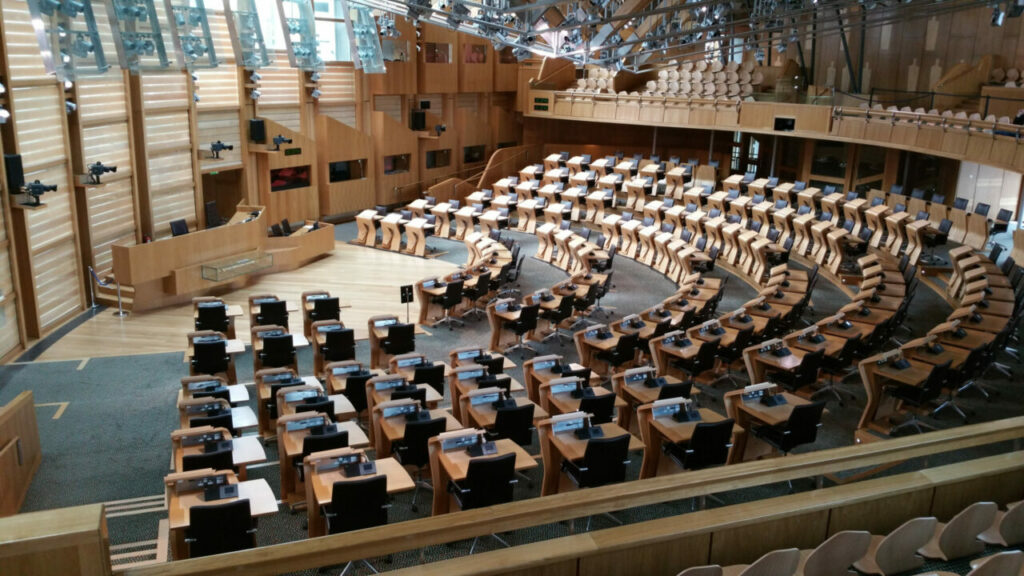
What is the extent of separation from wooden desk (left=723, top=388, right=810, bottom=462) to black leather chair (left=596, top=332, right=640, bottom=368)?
250cm

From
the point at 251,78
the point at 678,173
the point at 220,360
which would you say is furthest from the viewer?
the point at 678,173

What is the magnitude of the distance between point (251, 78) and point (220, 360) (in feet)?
33.2

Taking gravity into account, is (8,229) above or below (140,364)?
above

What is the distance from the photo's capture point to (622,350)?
36.3 ft

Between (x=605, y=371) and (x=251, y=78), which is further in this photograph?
(x=251, y=78)

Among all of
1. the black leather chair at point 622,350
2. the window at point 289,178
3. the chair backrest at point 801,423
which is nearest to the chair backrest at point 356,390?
the black leather chair at point 622,350

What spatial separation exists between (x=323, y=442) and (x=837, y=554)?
14.3 feet

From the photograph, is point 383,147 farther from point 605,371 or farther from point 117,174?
point 605,371


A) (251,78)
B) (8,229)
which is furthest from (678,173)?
(8,229)

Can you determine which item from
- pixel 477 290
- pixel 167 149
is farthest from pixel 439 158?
pixel 477 290

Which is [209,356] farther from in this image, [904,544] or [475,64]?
[475,64]

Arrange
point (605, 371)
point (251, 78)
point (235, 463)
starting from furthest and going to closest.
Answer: point (251, 78) → point (605, 371) → point (235, 463)

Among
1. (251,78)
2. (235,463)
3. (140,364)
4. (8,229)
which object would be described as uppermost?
(251,78)

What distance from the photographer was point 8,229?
12.2 meters
